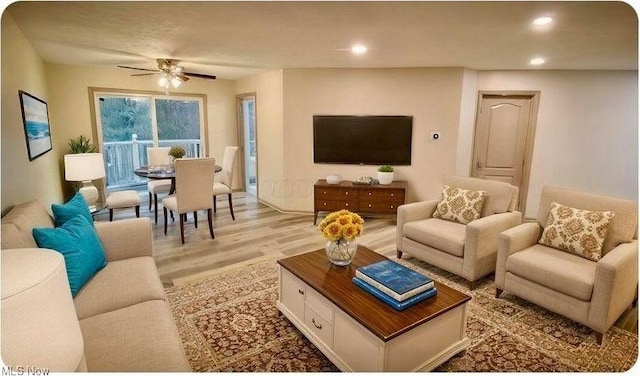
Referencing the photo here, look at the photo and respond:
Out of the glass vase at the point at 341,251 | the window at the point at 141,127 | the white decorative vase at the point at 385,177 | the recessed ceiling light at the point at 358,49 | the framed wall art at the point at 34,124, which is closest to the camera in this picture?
the glass vase at the point at 341,251

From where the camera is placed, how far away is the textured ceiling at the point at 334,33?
2.31 metres

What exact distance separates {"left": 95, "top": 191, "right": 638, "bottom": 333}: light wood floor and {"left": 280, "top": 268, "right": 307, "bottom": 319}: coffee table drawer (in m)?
1.08

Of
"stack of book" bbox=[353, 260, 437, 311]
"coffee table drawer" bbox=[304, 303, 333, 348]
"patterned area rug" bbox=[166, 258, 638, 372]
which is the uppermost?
"stack of book" bbox=[353, 260, 437, 311]

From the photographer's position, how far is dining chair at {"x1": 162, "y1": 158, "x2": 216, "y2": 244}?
149 inches

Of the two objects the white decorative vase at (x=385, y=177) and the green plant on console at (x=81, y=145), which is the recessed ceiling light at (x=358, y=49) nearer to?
the white decorative vase at (x=385, y=177)

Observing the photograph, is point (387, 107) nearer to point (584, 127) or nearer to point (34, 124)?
point (584, 127)

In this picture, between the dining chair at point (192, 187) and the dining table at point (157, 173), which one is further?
the dining table at point (157, 173)

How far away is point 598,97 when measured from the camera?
186 inches

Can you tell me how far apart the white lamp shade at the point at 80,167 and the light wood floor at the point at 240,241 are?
1014mm

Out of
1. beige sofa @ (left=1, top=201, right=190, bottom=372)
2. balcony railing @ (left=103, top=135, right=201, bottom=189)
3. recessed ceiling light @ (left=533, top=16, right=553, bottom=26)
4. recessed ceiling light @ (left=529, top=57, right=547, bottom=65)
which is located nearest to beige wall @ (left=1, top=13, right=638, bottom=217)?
recessed ceiling light @ (left=529, top=57, right=547, bottom=65)

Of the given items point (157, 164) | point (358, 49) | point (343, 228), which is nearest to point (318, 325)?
point (343, 228)

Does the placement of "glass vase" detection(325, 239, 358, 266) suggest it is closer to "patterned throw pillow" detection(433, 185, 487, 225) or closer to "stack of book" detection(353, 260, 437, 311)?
"stack of book" detection(353, 260, 437, 311)

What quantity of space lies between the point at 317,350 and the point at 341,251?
624mm

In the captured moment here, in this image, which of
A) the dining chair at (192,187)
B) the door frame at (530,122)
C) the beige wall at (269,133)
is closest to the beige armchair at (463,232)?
the door frame at (530,122)
